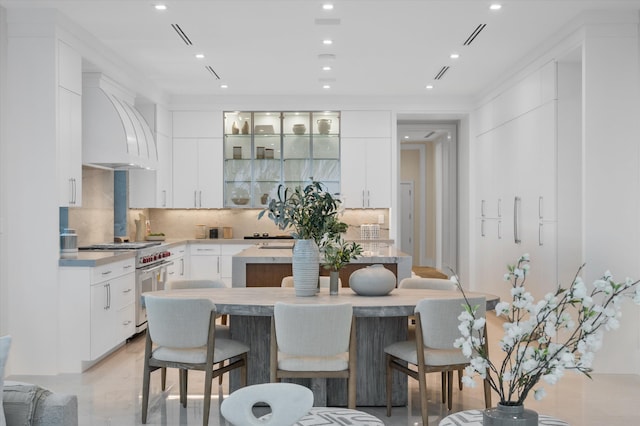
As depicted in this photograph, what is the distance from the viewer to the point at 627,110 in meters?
5.50

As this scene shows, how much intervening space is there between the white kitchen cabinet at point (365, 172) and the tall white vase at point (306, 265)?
5179mm

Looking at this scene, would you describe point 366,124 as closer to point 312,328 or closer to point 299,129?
point 299,129

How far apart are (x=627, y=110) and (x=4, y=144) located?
4.95 meters

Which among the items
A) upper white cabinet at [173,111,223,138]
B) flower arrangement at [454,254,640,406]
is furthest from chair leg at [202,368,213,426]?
upper white cabinet at [173,111,223,138]

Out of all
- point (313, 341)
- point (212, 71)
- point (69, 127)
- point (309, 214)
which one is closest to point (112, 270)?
point (69, 127)

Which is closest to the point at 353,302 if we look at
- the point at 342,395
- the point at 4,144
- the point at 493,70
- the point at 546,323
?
the point at 342,395

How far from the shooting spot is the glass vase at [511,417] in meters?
2.03

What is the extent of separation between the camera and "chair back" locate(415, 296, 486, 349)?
3.72 metres

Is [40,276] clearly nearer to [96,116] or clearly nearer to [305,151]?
[96,116]

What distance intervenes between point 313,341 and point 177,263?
5110mm

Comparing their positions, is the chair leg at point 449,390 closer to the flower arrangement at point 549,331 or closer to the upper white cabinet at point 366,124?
the flower arrangement at point 549,331

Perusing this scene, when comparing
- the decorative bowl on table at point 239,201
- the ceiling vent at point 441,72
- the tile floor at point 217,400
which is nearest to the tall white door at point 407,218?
the decorative bowl on table at point 239,201

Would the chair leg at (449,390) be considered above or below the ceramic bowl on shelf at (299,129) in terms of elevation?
below

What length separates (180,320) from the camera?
151 inches
